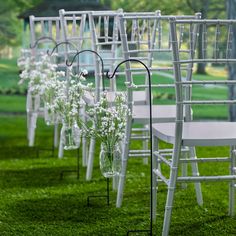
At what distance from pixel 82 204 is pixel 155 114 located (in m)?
0.66

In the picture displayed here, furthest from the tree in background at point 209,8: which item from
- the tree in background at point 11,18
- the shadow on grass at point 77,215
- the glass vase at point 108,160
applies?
the glass vase at point 108,160

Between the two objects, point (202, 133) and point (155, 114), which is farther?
point (155, 114)

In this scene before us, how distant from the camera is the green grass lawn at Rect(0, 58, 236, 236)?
376 centimetres

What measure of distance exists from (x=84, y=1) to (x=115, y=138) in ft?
13.1

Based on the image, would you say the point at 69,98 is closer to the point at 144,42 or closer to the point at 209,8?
the point at 144,42

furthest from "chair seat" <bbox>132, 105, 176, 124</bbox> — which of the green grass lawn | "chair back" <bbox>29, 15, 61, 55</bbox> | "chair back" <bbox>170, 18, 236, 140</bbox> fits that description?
"chair back" <bbox>29, 15, 61, 55</bbox>

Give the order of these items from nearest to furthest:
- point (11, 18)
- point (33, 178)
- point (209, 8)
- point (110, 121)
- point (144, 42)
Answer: point (110, 121) < point (144, 42) < point (33, 178) < point (209, 8) < point (11, 18)

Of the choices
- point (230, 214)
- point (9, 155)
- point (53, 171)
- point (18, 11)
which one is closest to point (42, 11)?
point (18, 11)

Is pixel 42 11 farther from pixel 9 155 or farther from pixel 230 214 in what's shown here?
pixel 230 214

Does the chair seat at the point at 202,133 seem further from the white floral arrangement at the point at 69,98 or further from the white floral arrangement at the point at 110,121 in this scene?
the white floral arrangement at the point at 69,98

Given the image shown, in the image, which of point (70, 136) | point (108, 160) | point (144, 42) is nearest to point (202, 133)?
point (108, 160)

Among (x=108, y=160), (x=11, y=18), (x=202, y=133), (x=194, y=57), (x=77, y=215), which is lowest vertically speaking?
(x=77, y=215)

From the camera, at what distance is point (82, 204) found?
4250mm

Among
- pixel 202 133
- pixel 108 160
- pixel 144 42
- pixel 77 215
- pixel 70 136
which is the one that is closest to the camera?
pixel 202 133
